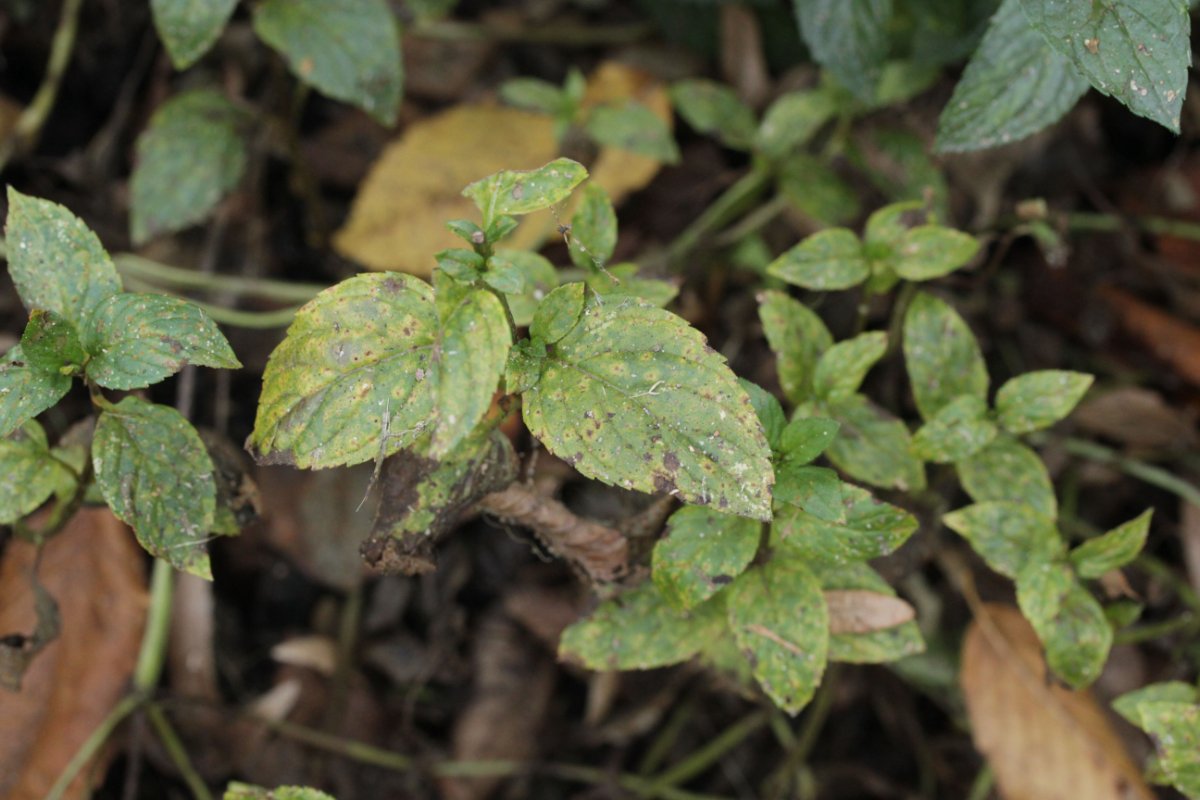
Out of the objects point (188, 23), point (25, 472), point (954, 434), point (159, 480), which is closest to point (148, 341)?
point (159, 480)

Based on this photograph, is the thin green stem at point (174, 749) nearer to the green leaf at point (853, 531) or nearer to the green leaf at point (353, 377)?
the green leaf at point (353, 377)

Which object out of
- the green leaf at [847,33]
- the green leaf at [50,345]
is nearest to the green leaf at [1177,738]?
the green leaf at [847,33]

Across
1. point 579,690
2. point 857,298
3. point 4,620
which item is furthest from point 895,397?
point 4,620

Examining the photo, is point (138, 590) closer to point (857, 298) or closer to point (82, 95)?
point (82, 95)

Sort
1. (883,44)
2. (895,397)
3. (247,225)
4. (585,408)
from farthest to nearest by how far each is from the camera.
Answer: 1. (247,225)
2. (895,397)
3. (883,44)
4. (585,408)

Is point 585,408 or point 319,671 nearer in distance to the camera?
point 585,408

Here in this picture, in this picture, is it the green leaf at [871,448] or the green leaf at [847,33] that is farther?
the green leaf at [847,33]

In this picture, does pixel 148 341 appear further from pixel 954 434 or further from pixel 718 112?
pixel 718 112
